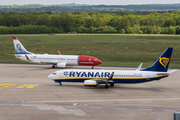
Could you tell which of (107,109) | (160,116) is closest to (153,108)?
(160,116)

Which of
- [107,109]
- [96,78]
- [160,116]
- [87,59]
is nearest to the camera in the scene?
[160,116]

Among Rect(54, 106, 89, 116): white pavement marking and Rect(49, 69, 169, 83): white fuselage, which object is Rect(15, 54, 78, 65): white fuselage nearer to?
Rect(49, 69, 169, 83): white fuselage

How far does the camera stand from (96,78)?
5644 centimetres

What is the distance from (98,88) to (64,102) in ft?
42.0

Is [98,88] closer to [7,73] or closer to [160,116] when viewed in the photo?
[160,116]

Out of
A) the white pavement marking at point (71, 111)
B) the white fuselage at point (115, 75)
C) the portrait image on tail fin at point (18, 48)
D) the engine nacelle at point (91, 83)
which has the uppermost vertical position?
the portrait image on tail fin at point (18, 48)

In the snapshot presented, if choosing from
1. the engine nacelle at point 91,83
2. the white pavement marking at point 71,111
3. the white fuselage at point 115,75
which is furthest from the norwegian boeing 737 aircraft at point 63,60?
the white pavement marking at point 71,111

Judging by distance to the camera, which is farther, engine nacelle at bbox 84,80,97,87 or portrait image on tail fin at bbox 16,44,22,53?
portrait image on tail fin at bbox 16,44,22,53

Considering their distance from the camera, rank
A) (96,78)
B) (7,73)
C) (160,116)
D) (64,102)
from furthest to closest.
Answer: (7,73), (96,78), (64,102), (160,116)

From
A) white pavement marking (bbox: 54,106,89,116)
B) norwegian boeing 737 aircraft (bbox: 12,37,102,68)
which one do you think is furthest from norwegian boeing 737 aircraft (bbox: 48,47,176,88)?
norwegian boeing 737 aircraft (bbox: 12,37,102,68)

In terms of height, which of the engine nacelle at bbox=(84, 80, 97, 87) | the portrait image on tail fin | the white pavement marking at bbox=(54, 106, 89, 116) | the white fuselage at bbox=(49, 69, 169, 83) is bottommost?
the white pavement marking at bbox=(54, 106, 89, 116)

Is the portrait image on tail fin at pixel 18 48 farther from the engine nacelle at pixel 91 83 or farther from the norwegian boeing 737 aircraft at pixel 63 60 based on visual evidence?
the engine nacelle at pixel 91 83

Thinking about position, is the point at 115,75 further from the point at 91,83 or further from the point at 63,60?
the point at 63,60

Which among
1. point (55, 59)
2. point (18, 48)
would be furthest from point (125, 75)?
point (18, 48)
